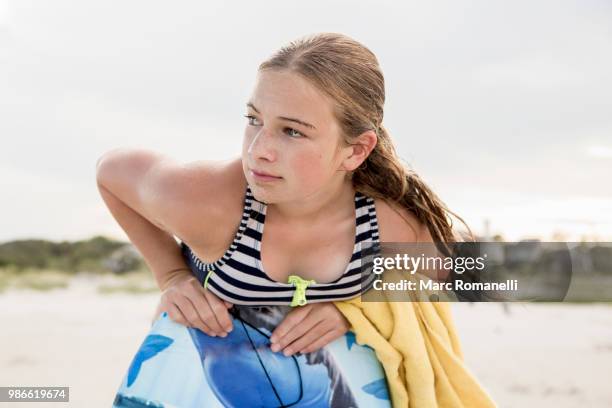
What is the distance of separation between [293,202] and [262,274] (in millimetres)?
220

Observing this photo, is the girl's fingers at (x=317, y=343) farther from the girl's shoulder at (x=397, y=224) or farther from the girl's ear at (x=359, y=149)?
the girl's ear at (x=359, y=149)

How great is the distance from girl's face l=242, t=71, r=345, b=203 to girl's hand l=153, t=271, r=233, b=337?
0.37 meters

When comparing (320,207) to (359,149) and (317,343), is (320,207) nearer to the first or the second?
(359,149)

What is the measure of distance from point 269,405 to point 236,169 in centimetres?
66

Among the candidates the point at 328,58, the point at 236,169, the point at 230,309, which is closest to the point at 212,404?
the point at 230,309

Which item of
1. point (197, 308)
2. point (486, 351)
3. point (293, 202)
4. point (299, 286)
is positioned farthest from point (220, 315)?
point (486, 351)

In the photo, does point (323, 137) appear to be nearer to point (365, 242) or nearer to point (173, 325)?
point (365, 242)

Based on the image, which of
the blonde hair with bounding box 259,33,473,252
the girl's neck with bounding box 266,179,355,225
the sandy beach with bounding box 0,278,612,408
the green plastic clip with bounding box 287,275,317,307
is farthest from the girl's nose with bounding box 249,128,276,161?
the sandy beach with bounding box 0,278,612,408

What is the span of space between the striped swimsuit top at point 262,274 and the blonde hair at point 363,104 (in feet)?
0.33

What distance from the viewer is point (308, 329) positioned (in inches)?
80.0

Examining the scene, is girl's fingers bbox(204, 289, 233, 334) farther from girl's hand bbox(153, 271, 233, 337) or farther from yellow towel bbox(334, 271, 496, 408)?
yellow towel bbox(334, 271, 496, 408)

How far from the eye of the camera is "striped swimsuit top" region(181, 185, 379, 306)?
1954mm

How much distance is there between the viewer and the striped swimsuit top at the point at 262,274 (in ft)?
6.41

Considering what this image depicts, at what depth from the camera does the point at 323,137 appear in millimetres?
1807
